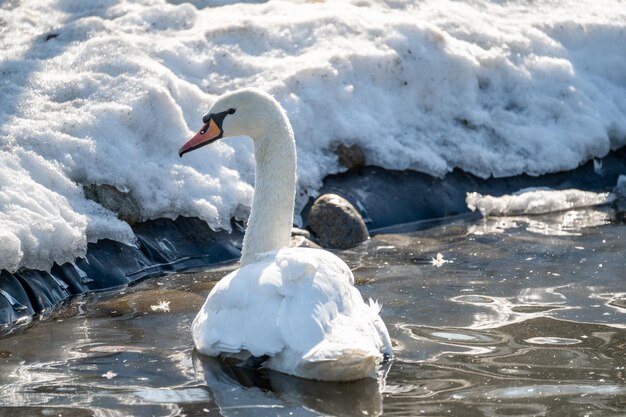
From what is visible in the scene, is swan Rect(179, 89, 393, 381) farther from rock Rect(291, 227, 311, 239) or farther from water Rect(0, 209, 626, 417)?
rock Rect(291, 227, 311, 239)

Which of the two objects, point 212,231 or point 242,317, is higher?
point 242,317

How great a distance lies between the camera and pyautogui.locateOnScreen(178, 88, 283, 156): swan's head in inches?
277

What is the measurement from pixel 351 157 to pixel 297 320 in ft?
15.7

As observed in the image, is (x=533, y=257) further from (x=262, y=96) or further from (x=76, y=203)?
(x=76, y=203)

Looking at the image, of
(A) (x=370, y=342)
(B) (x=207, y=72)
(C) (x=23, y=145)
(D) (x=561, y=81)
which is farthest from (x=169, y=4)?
(A) (x=370, y=342)

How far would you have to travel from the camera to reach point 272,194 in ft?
22.8

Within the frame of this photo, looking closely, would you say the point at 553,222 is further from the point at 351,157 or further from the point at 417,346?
the point at 417,346

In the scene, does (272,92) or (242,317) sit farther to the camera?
(272,92)

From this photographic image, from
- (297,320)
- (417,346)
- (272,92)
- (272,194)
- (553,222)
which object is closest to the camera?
(297,320)

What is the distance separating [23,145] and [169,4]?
337 centimetres

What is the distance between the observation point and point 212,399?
543 centimetres

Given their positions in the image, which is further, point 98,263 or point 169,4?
point 169,4

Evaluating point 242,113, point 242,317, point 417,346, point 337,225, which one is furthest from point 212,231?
point 242,317

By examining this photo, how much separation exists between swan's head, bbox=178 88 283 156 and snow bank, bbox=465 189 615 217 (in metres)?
3.62
